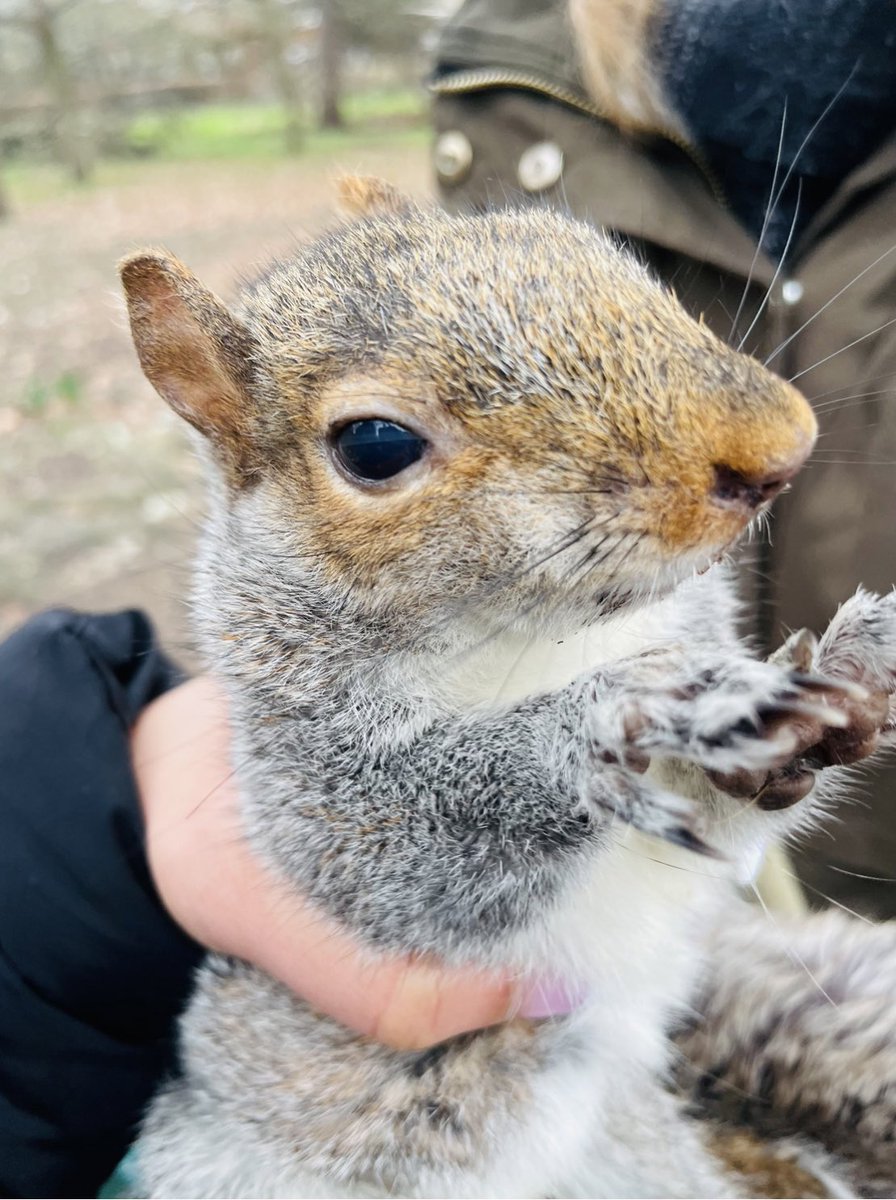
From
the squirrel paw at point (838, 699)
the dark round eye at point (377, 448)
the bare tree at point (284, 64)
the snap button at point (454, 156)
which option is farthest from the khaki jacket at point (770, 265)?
the bare tree at point (284, 64)

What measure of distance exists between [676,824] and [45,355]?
7007 millimetres

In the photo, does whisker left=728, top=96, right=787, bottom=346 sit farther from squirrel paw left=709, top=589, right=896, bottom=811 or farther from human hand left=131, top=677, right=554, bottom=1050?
human hand left=131, top=677, right=554, bottom=1050

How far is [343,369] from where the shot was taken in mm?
1131

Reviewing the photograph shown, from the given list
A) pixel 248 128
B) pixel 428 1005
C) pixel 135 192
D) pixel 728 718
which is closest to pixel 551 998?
pixel 428 1005

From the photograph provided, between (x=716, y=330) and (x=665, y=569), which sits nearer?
(x=665, y=569)

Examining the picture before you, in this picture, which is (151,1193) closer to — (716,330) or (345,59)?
(716,330)

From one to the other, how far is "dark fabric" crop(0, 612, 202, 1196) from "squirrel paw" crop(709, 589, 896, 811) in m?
0.94

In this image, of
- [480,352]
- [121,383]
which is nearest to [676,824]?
[480,352]

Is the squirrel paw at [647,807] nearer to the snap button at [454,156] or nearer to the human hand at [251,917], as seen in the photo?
the human hand at [251,917]

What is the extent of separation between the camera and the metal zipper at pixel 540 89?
1.62 m

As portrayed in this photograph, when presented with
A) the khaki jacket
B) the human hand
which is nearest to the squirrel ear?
the khaki jacket

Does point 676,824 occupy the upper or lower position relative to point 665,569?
lower

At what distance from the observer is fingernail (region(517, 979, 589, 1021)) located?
134 centimetres

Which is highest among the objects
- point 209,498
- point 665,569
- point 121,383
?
point 121,383
